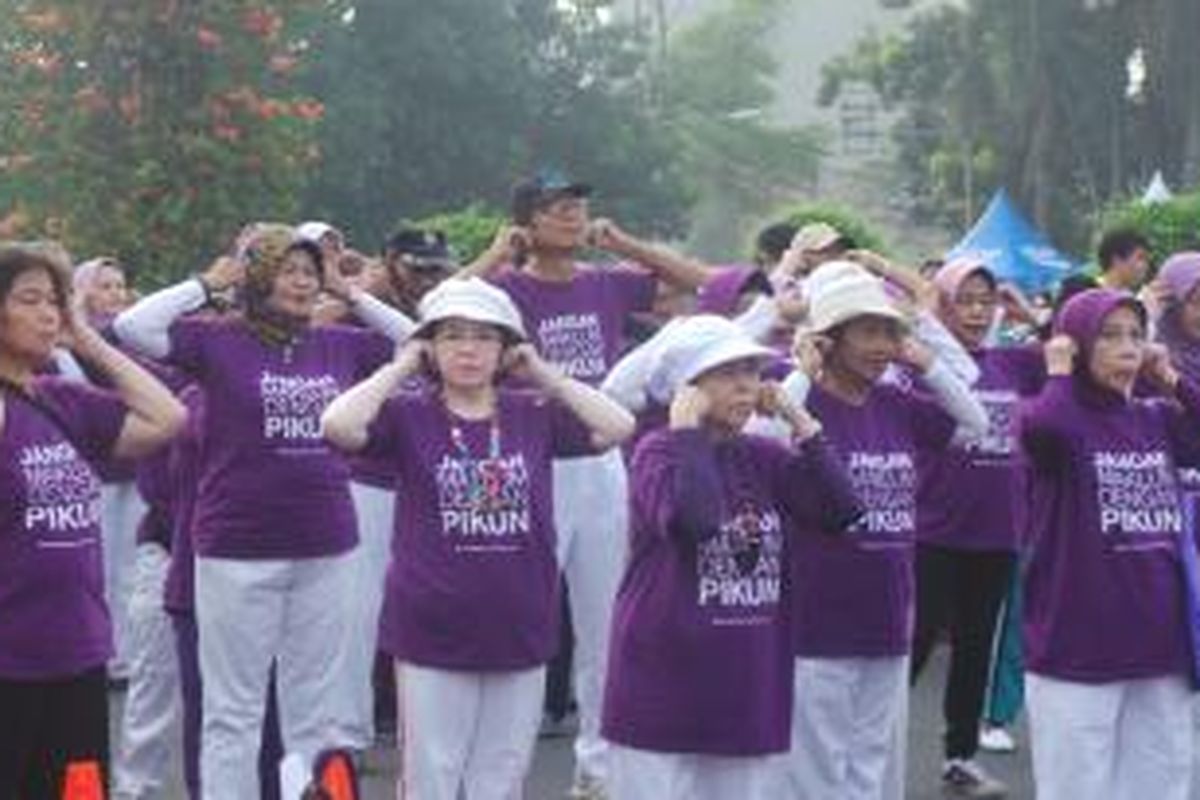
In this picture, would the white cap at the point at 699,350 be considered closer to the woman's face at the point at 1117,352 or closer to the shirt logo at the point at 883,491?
the shirt logo at the point at 883,491

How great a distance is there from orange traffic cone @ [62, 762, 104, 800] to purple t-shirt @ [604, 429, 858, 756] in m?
1.38

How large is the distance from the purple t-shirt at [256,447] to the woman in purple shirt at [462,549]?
72 cm

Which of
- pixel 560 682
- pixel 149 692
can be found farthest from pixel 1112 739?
pixel 560 682

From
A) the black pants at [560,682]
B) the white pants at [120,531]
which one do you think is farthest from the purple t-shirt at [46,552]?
the white pants at [120,531]

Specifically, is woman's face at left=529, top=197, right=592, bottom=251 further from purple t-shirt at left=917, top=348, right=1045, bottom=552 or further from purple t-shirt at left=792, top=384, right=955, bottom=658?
purple t-shirt at left=792, top=384, right=955, bottom=658

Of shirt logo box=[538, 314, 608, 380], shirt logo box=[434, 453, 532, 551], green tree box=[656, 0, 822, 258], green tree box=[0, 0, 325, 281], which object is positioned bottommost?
shirt logo box=[434, 453, 532, 551]

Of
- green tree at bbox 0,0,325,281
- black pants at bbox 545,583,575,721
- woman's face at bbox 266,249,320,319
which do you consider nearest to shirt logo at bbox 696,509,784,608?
woman's face at bbox 266,249,320,319

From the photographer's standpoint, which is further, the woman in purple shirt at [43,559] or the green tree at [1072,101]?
the green tree at [1072,101]

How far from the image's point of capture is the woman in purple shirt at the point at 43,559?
574 centimetres


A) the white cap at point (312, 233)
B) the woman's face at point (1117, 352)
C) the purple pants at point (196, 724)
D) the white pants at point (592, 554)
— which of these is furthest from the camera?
the white pants at point (592, 554)

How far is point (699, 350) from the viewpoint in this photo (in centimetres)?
612

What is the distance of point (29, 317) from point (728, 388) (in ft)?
6.20

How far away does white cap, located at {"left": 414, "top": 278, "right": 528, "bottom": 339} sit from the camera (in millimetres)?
6566

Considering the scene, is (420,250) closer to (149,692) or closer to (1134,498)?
(149,692)
